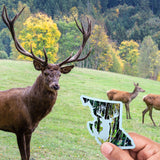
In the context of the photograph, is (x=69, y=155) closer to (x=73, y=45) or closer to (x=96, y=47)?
(x=73, y=45)

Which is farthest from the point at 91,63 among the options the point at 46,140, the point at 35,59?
the point at 35,59

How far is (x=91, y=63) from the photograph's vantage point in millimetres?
28438

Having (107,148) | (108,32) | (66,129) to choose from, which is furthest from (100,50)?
(107,148)

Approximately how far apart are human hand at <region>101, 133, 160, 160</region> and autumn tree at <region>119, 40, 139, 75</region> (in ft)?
107

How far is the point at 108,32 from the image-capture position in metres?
40.6

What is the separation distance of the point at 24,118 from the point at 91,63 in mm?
25655

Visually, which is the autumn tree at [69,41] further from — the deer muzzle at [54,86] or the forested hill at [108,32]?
the deer muzzle at [54,86]

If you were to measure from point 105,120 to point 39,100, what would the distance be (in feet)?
4.33

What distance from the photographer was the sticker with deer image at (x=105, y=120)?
5.35 ft

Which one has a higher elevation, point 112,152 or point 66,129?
point 112,152

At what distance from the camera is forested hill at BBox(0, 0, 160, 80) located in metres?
27.3

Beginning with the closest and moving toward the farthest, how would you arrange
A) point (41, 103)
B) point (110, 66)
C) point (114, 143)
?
point (114, 143) < point (41, 103) < point (110, 66)

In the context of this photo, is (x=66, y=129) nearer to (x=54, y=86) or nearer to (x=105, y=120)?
(x=54, y=86)

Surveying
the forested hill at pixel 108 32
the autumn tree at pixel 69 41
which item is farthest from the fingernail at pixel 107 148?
the autumn tree at pixel 69 41
